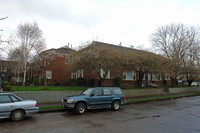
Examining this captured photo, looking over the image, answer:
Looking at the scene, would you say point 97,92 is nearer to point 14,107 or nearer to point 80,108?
point 80,108

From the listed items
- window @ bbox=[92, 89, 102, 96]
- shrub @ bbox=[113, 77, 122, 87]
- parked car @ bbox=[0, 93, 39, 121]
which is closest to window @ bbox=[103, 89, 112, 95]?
window @ bbox=[92, 89, 102, 96]

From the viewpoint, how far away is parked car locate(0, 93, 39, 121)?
7281mm

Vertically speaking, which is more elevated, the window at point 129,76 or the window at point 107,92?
the window at point 129,76

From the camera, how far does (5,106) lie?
A: 730cm

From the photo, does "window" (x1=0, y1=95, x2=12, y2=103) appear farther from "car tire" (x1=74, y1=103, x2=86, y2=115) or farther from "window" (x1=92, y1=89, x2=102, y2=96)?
"window" (x1=92, y1=89, x2=102, y2=96)

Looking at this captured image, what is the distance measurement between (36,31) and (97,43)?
1296 cm

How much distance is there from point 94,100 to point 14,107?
4605 millimetres

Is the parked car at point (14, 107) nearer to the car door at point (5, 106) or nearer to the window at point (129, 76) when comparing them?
the car door at point (5, 106)

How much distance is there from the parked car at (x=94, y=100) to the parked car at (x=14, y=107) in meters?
2.15

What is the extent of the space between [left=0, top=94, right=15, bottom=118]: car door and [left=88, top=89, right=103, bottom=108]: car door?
4.40 metres

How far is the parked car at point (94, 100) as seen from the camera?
9.34 metres

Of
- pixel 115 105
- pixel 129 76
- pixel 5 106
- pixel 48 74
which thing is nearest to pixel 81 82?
pixel 48 74

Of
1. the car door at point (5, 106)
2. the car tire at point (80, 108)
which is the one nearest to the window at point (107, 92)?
the car tire at point (80, 108)

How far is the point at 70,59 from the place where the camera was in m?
18.7
